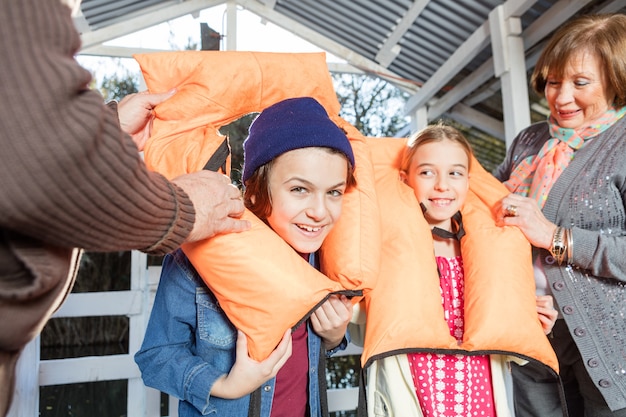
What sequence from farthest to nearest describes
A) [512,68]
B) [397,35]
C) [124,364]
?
[397,35] < [512,68] < [124,364]

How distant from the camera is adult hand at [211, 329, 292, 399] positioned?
1144mm

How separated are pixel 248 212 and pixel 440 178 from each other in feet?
1.95

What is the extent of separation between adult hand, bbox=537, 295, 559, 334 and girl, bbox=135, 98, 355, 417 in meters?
0.54

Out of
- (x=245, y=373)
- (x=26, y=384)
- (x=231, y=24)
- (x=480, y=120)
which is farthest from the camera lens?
(x=231, y=24)

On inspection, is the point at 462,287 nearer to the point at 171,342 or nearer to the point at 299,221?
the point at 299,221

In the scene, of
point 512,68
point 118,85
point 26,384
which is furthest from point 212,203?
point 118,85

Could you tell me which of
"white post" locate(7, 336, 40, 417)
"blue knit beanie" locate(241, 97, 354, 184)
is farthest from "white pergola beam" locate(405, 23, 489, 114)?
"white post" locate(7, 336, 40, 417)

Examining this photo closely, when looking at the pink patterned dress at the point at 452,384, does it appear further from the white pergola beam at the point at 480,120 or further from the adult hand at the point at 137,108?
the white pergola beam at the point at 480,120

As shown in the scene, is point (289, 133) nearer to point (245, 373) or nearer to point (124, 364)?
point (245, 373)

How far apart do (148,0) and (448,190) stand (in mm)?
4927

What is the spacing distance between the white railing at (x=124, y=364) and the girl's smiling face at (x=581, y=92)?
1.70 metres

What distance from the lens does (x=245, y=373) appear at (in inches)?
45.0

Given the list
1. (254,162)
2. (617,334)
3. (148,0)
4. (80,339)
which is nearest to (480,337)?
(617,334)

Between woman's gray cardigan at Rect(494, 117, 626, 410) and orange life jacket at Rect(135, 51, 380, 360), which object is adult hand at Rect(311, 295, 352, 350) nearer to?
orange life jacket at Rect(135, 51, 380, 360)
